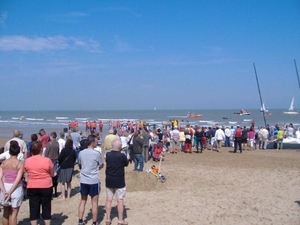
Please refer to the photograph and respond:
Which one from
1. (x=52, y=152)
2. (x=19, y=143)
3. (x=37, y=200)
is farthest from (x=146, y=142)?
(x=37, y=200)

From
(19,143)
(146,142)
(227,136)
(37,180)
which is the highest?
(19,143)

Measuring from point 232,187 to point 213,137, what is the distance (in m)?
9.21

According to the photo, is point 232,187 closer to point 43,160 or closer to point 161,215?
point 161,215

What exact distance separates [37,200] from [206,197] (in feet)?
14.7

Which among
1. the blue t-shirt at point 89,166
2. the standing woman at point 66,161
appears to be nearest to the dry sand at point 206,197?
the standing woman at point 66,161

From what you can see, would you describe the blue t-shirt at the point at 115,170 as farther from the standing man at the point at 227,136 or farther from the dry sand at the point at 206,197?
the standing man at the point at 227,136

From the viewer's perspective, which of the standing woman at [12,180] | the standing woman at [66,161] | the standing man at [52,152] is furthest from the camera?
the standing man at [52,152]

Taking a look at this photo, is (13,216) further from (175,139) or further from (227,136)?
(227,136)

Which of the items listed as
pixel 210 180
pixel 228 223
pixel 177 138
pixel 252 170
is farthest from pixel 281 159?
pixel 228 223

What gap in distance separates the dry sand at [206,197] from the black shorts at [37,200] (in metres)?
1.21

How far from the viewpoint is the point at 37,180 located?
4.84 metres

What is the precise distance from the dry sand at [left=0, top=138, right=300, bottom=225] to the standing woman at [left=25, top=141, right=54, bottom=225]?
1.30 m

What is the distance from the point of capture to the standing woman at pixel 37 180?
484cm

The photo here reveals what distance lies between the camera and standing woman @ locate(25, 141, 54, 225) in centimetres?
484
